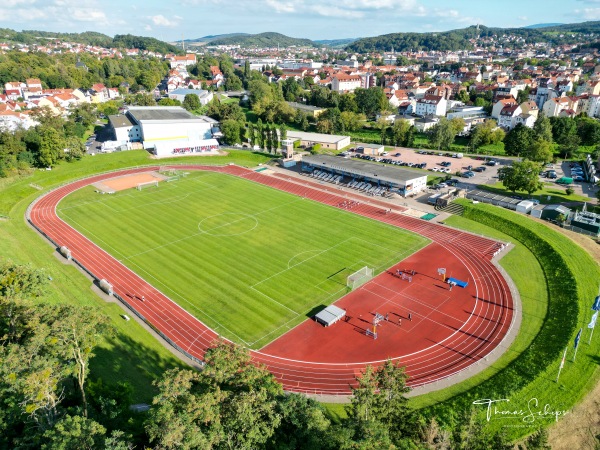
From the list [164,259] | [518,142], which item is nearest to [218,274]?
[164,259]

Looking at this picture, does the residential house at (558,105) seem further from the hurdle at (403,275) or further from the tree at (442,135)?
the hurdle at (403,275)

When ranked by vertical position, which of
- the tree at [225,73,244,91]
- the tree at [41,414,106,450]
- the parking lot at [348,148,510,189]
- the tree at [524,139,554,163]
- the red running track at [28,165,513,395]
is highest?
the tree at [225,73,244,91]

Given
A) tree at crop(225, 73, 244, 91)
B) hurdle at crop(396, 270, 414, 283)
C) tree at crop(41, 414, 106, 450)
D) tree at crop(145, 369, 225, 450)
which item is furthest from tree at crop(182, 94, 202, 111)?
tree at crop(41, 414, 106, 450)

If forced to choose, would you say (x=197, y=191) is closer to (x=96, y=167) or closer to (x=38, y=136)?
(x=96, y=167)

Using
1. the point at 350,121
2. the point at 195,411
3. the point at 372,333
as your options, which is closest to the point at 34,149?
the point at 372,333

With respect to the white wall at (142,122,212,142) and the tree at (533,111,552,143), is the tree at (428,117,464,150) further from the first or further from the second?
the white wall at (142,122,212,142)

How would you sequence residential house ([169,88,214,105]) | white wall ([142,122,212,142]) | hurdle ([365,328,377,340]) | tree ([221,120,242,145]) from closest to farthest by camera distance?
1. hurdle ([365,328,377,340])
2. white wall ([142,122,212,142])
3. tree ([221,120,242,145])
4. residential house ([169,88,214,105])

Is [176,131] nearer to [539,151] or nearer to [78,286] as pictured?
[78,286]

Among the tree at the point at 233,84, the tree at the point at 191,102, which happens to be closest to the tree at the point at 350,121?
the tree at the point at 191,102
